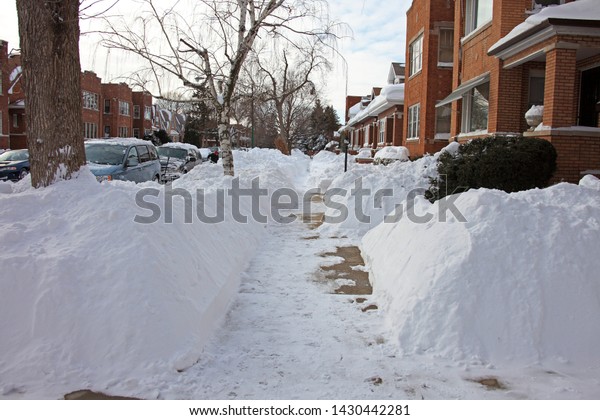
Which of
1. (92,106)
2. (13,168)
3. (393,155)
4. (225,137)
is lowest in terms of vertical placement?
(13,168)

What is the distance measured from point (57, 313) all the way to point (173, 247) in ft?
4.60

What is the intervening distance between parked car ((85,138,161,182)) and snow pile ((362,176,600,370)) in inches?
366

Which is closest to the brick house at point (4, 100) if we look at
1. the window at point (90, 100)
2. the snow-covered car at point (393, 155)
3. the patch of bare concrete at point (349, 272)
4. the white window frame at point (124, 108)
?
the window at point (90, 100)

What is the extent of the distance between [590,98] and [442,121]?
8610mm

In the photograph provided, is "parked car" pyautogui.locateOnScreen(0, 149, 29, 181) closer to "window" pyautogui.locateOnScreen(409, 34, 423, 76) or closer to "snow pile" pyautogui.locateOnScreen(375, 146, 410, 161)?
"snow pile" pyautogui.locateOnScreen(375, 146, 410, 161)

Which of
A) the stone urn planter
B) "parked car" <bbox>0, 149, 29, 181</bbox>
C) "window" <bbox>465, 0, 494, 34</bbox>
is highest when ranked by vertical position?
"window" <bbox>465, 0, 494, 34</bbox>

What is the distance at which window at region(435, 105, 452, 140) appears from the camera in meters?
20.8

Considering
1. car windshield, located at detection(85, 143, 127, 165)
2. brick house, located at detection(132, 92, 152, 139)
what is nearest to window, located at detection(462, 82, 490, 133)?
car windshield, located at detection(85, 143, 127, 165)

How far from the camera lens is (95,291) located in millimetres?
4355

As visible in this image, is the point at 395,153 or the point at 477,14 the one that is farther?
the point at 395,153

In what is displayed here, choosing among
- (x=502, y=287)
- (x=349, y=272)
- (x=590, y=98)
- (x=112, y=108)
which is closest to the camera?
(x=502, y=287)

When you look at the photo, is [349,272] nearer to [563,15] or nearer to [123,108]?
[563,15]

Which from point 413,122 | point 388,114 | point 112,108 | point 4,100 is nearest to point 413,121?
point 413,122

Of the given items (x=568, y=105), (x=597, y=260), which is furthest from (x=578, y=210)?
(x=568, y=105)
